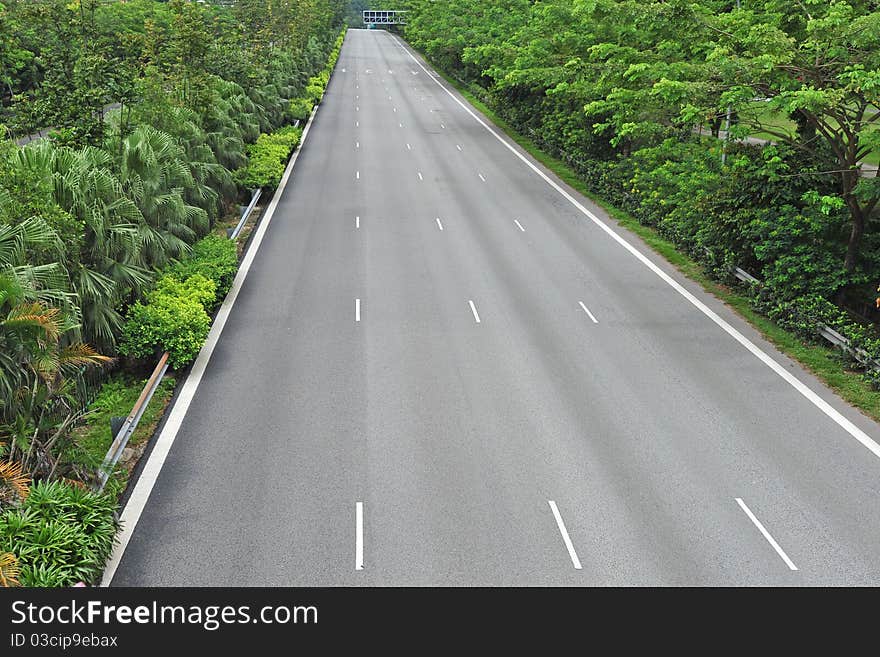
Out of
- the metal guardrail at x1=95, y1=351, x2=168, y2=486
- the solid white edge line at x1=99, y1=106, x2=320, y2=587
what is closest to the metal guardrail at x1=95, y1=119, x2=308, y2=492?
the metal guardrail at x1=95, y1=351, x2=168, y2=486

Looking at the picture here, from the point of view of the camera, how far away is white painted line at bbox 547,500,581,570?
38.5ft

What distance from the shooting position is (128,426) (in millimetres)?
14281

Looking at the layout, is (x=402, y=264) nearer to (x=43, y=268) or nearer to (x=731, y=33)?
(x=731, y=33)

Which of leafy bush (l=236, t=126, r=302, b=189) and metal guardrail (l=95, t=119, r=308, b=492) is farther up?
leafy bush (l=236, t=126, r=302, b=189)

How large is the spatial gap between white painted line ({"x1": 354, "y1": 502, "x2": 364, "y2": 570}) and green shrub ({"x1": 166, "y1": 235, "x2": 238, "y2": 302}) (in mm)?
8607

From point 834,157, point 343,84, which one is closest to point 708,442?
point 834,157

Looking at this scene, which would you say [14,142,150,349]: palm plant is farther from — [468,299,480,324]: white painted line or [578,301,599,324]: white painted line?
[578,301,599,324]: white painted line

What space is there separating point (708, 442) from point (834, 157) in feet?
37.3

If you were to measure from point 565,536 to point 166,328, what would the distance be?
376 inches

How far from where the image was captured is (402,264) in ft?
83.4

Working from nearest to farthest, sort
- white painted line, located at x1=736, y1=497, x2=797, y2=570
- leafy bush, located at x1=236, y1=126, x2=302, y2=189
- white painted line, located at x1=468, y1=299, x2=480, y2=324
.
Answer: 1. white painted line, located at x1=736, y1=497, x2=797, y2=570
2. white painted line, located at x1=468, y1=299, x2=480, y2=324
3. leafy bush, located at x1=236, y1=126, x2=302, y2=189

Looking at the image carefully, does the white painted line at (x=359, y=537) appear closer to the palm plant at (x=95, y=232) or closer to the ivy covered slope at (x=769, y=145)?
the palm plant at (x=95, y=232)

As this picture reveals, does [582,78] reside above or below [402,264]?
above

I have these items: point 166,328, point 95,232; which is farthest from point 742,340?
point 95,232
